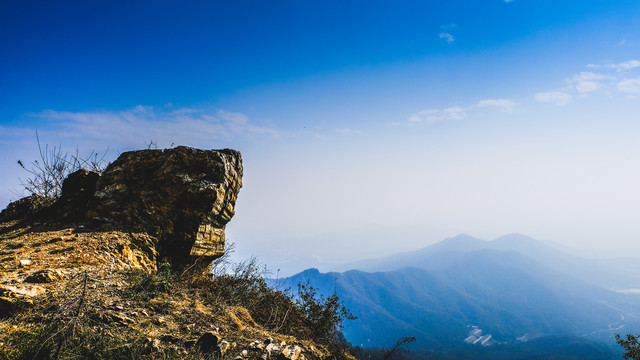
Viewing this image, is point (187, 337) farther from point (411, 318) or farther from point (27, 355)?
point (411, 318)

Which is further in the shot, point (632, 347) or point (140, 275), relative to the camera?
point (632, 347)

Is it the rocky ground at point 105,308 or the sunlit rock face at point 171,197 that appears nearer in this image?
the rocky ground at point 105,308

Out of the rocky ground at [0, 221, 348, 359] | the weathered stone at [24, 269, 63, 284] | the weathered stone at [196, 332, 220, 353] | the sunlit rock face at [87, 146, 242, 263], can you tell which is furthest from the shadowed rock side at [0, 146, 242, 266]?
the weathered stone at [196, 332, 220, 353]

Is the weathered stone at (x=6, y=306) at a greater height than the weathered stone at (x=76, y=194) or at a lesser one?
lesser

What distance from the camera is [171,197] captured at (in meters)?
9.95

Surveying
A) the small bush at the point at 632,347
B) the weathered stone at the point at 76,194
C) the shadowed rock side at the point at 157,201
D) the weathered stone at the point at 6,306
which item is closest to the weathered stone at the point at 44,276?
the weathered stone at the point at 6,306

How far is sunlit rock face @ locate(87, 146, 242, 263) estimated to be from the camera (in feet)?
30.8

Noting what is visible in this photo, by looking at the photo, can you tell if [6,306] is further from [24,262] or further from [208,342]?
[208,342]

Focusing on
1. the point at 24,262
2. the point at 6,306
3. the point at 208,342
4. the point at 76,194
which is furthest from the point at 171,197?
the point at 208,342

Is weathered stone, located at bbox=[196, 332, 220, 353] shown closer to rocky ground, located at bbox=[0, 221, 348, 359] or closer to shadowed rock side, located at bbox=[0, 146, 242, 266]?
rocky ground, located at bbox=[0, 221, 348, 359]

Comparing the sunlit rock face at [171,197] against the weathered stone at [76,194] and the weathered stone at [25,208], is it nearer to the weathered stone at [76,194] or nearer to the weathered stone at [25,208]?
the weathered stone at [76,194]

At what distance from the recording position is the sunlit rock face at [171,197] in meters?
9.38

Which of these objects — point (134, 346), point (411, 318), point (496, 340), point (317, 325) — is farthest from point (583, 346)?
point (134, 346)

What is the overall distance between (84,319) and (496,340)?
194484 millimetres
